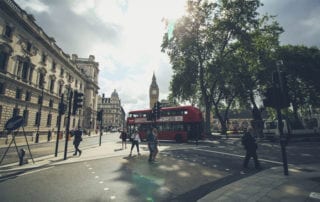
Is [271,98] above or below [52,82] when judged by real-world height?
below

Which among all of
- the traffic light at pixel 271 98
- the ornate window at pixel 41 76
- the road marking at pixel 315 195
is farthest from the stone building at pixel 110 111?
the road marking at pixel 315 195

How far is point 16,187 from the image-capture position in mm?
5332

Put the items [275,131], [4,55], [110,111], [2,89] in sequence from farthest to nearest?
[110,111] < [275,131] < [4,55] < [2,89]

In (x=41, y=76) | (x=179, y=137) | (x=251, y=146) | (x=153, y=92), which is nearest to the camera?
(x=251, y=146)

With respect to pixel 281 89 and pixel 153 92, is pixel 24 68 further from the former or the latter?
pixel 153 92

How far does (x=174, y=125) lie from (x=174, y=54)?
45.9 ft

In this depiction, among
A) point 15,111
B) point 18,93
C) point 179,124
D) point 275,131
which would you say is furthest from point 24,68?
point 275,131

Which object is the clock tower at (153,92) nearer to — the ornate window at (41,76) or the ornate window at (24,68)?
the ornate window at (41,76)

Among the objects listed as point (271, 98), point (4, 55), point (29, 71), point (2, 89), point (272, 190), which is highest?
point (4, 55)

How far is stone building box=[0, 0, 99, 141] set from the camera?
21.4 m

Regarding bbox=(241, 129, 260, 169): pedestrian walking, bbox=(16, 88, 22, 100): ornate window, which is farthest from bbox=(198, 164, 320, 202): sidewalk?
bbox=(16, 88, 22, 100): ornate window

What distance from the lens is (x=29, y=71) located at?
2592 centimetres

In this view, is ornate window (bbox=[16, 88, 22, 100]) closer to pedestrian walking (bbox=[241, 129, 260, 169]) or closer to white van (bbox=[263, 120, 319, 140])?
pedestrian walking (bbox=[241, 129, 260, 169])

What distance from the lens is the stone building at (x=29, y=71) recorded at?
21402 millimetres
